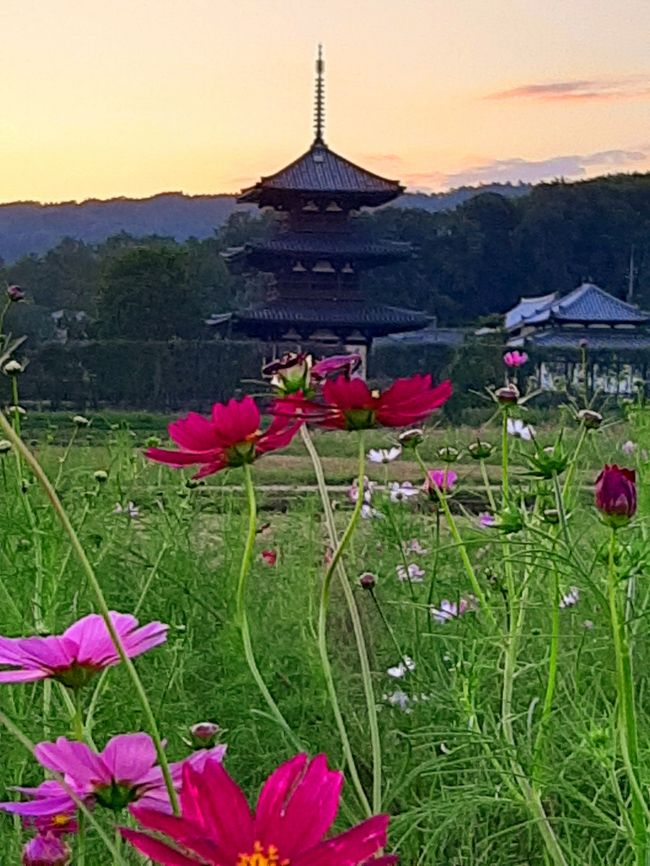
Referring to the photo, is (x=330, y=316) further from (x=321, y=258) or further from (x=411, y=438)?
(x=411, y=438)

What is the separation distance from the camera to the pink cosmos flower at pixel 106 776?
12.8 inches

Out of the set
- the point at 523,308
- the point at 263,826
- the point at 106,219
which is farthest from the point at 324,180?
the point at 106,219

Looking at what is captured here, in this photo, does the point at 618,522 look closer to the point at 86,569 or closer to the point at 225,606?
the point at 86,569

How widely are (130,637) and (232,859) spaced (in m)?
0.13

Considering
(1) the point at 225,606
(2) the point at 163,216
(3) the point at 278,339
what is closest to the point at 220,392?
(3) the point at 278,339

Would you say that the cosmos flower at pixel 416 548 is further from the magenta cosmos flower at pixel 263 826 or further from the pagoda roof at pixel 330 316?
the pagoda roof at pixel 330 316

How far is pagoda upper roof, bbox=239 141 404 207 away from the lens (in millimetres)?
14711

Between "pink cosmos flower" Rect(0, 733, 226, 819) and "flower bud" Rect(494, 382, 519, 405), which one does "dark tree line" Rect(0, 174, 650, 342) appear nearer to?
"flower bud" Rect(494, 382, 519, 405)

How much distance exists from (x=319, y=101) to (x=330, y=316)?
427 centimetres

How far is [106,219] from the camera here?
52469 mm

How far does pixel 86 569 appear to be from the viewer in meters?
0.27

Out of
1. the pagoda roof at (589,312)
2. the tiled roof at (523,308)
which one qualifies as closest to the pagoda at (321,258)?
the pagoda roof at (589,312)

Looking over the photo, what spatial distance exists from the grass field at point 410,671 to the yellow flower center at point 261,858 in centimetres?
10

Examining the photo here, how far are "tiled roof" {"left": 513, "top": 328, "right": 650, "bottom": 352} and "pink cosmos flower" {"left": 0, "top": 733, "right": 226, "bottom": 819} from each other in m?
16.2
